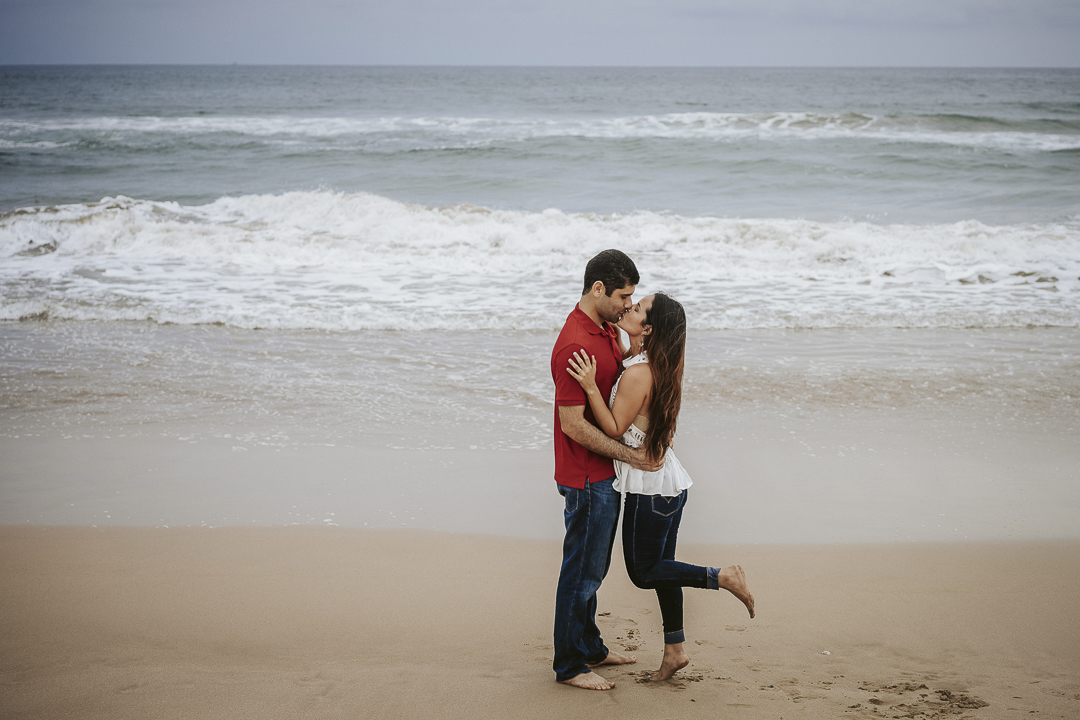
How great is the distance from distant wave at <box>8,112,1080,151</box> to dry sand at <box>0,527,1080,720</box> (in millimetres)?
25456

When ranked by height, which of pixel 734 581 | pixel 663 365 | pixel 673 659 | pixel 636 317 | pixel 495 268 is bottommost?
pixel 673 659

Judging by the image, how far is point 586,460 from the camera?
308 centimetres

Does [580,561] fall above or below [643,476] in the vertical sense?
below

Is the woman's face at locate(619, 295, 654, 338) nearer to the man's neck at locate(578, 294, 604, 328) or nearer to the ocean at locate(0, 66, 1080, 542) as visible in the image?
the man's neck at locate(578, 294, 604, 328)

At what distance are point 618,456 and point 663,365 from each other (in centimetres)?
41

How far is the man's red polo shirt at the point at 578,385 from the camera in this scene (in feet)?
9.82

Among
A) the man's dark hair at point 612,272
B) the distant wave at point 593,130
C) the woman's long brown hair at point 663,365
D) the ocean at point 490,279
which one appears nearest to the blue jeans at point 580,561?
the woman's long brown hair at point 663,365

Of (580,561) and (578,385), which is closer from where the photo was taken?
(578,385)

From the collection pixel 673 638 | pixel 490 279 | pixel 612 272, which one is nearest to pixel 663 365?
pixel 612 272

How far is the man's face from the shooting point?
3051mm

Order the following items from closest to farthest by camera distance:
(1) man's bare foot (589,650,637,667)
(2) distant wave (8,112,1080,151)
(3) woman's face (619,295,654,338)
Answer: (3) woman's face (619,295,654,338), (1) man's bare foot (589,650,637,667), (2) distant wave (8,112,1080,151)

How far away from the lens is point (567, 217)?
653 inches

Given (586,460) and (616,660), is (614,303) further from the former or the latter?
(616,660)

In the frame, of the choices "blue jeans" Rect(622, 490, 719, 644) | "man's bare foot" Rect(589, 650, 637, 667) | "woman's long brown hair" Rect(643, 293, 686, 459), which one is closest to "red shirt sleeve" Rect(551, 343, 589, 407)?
"woman's long brown hair" Rect(643, 293, 686, 459)
